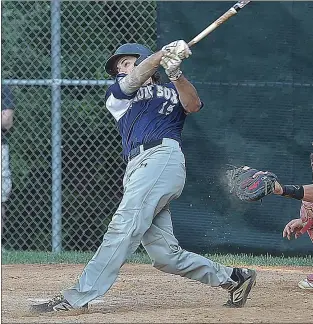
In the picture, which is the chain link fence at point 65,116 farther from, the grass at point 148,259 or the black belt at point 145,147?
the black belt at point 145,147

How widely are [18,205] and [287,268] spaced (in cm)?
269

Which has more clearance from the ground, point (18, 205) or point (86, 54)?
point (86, 54)

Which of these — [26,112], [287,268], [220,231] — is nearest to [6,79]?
[26,112]

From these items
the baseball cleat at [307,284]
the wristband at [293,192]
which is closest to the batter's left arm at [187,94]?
the wristband at [293,192]

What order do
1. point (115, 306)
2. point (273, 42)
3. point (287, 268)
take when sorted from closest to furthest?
point (115, 306) < point (287, 268) < point (273, 42)

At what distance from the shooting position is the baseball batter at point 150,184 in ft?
17.1

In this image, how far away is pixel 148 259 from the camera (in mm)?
8156

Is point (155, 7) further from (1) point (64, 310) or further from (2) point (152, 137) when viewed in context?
(1) point (64, 310)

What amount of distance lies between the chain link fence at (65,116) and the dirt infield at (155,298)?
1.17 m

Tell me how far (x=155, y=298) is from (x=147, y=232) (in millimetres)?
711

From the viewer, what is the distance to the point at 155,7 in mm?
8555

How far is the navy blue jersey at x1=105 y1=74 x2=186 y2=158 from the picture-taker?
17.8ft

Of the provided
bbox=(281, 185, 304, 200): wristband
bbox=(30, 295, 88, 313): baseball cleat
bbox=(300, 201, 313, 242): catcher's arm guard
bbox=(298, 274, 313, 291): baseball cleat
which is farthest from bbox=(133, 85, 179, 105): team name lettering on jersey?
bbox=(298, 274, 313, 291): baseball cleat

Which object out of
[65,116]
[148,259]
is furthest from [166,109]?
[65,116]
